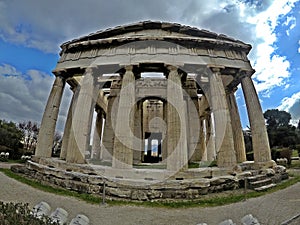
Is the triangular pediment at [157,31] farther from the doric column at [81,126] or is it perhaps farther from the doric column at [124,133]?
the doric column at [124,133]

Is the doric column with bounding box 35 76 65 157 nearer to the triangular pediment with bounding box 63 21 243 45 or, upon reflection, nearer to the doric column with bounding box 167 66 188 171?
the triangular pediment with bounding box 63 21 243 45

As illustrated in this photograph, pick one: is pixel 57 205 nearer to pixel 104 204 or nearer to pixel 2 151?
pixel 104 204

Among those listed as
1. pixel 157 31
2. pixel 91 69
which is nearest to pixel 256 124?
pixel 157 31

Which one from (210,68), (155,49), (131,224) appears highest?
(155,49)

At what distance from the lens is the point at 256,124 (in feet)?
60.8

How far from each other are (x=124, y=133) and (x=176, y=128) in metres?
3.57

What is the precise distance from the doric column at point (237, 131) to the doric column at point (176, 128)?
26.6 feet

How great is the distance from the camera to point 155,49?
1830cm

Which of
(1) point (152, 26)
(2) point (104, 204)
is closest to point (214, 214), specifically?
(2) point (104, 204)

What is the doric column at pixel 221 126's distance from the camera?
16266 millimetres

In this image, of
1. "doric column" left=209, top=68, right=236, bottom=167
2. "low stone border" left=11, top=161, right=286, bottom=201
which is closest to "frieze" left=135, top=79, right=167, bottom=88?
"doric column" left=209, top=68, right=236, bottom=167

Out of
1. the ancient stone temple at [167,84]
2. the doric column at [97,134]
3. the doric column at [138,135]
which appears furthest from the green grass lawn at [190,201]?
the doric column at [97,134]

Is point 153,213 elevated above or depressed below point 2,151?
below

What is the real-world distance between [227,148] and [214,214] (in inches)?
300
